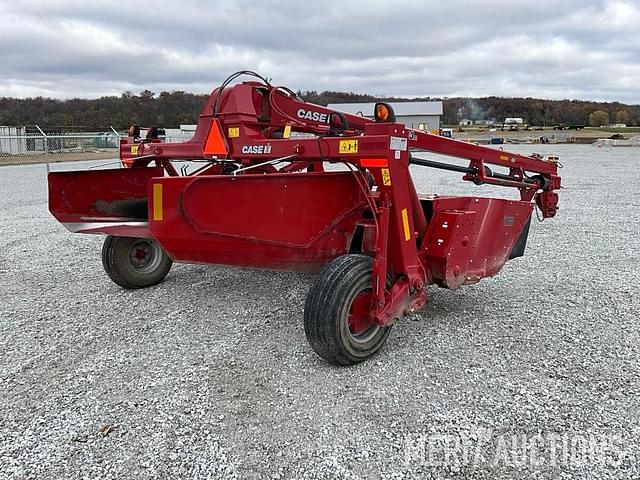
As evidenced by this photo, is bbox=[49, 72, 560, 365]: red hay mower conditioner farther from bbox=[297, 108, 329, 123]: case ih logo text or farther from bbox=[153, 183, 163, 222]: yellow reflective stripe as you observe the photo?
bbox=[297, 108, 329, 123]: case ih logo text

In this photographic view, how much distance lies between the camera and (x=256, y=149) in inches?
166

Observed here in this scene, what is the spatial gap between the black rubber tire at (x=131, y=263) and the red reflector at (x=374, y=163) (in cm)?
209

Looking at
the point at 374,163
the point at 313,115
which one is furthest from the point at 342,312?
the point at 313,115

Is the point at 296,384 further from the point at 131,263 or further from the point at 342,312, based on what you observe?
the point at 131,263

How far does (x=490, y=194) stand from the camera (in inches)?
518

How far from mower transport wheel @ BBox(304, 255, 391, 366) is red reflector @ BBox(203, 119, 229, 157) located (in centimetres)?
161

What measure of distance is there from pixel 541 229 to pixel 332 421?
6.48 meters

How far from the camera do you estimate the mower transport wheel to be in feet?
10.8

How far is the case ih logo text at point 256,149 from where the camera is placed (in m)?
4.06

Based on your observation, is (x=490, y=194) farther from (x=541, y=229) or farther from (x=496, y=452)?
(x=496, y=452)

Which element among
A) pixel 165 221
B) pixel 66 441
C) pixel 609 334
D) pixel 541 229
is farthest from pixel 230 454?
pixel 541 229

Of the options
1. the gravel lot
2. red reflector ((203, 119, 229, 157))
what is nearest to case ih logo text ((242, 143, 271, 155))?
red reflector ((203, 119, 229, 157))

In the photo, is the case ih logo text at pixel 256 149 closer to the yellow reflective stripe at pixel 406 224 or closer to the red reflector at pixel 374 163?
the red reflector at pixel 374 163

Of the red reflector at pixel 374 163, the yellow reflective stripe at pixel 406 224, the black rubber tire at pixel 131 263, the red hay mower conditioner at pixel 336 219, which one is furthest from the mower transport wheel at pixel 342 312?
the black rubber tire at pixel 131 263
